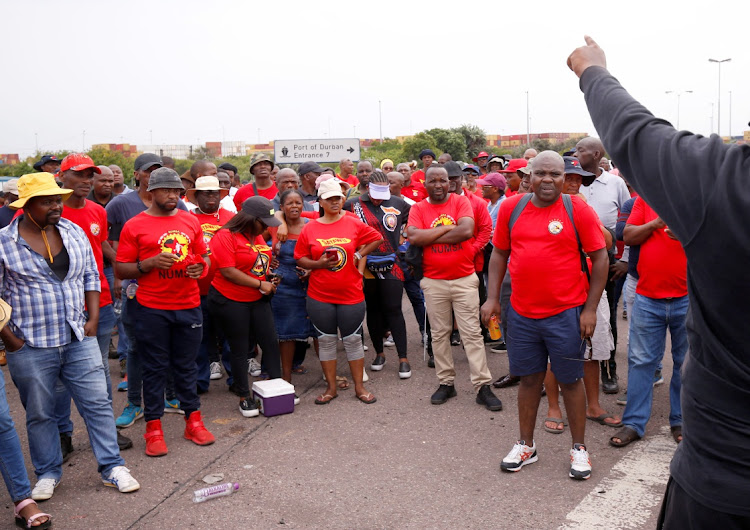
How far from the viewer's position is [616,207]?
714 cm

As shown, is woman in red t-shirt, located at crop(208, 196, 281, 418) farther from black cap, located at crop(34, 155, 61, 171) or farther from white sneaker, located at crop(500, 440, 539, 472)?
black cap, located at crop(34, 155, 61, 171)

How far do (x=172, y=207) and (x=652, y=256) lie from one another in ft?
12.8

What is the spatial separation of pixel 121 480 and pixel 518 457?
9.34ft

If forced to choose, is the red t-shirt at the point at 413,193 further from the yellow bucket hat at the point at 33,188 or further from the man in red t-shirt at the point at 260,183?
the yellow bucket hat at the point at 33,188

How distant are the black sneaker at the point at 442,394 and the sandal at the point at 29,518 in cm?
347

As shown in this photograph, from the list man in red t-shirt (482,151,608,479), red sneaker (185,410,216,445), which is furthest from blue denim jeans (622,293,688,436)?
red sneaker (185,410,216,445)

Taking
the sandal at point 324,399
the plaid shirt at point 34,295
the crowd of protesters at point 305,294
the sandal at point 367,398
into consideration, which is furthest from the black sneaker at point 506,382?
the plaid shirt at point 34,295

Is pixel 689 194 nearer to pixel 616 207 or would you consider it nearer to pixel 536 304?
pixel 536 304

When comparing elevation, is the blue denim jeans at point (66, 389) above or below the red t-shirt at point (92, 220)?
below

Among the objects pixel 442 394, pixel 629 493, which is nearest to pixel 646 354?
pixel 629 493

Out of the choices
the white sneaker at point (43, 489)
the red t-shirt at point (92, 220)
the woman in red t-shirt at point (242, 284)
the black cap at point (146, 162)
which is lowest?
the white sneaker at point (43, 489)

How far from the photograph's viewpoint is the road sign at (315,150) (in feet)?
68.1

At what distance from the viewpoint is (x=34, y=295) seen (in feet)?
15.2

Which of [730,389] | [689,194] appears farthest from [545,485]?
[689,194]
